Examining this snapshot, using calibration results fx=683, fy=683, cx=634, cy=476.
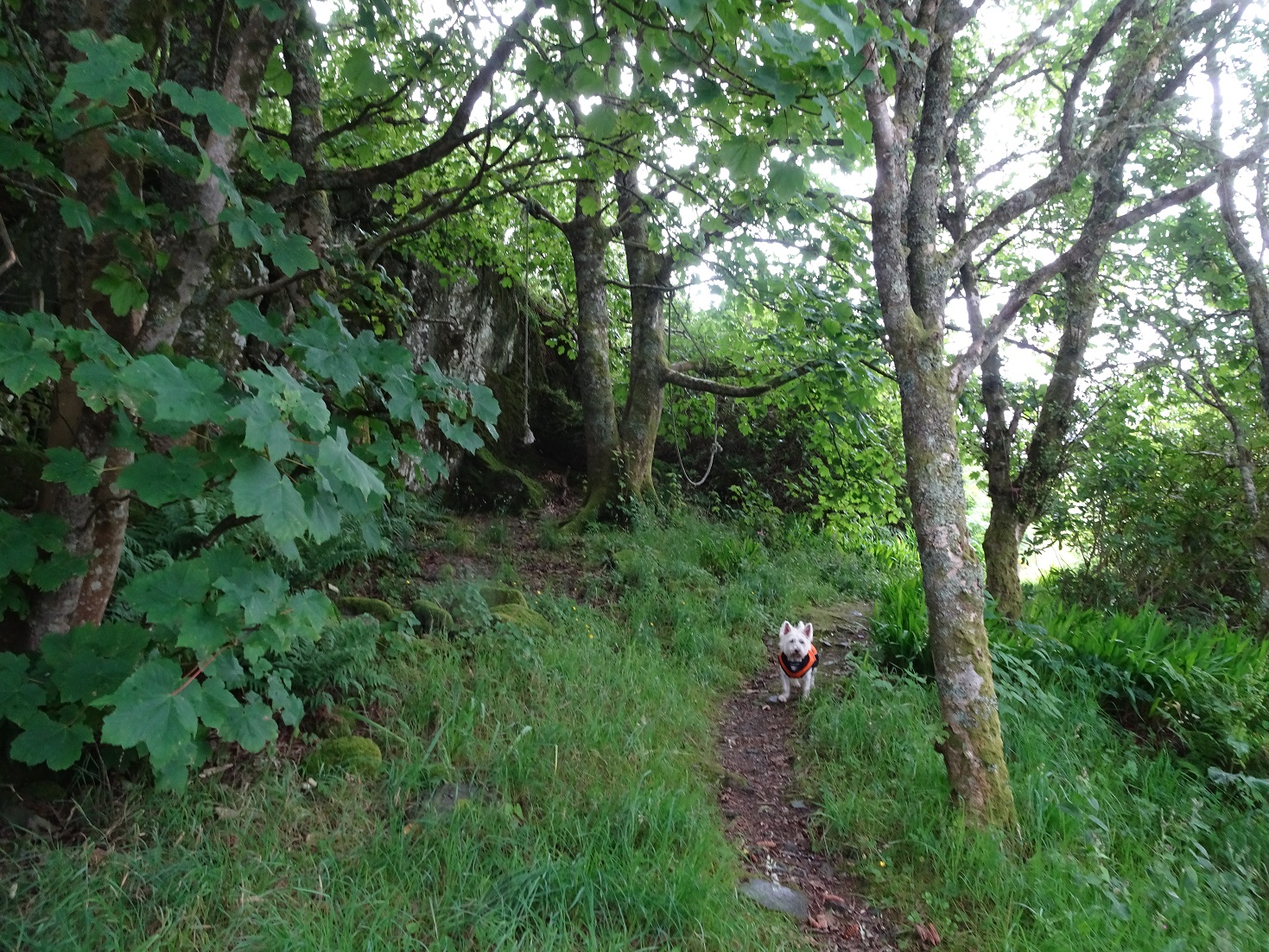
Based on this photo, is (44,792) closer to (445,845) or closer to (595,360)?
(445,845)

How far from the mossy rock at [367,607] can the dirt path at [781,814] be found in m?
2.48

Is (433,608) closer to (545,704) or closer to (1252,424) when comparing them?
(545,704)

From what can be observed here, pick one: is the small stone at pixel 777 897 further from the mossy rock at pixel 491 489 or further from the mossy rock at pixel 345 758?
the mossy rock at pixel 491 489

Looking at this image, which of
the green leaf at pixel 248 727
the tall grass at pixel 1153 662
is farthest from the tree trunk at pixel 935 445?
the green leaf at pixel 248 727

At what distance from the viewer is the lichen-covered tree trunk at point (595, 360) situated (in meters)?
9.04

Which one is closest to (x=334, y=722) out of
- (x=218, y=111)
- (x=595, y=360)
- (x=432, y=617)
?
(x=432, y=617)

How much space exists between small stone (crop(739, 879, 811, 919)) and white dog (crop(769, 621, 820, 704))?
2.11m

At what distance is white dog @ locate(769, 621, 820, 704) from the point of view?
5.22 metres

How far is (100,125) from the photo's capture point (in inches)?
77.9

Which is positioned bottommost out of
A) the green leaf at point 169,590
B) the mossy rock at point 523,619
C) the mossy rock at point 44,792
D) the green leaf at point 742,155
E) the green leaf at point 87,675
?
the mossy rock at point 44,792

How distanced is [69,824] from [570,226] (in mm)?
7844

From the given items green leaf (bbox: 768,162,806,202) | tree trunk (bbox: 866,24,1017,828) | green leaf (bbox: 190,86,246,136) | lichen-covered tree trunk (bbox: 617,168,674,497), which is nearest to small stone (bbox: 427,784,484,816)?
tree trunk (bbox: 866,24,1017,828)

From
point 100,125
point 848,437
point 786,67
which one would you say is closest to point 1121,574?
point 848,437

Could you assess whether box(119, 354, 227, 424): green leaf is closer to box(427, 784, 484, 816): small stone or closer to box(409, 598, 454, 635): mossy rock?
box(427, 784, 484, 816): small stone
